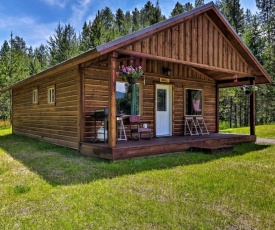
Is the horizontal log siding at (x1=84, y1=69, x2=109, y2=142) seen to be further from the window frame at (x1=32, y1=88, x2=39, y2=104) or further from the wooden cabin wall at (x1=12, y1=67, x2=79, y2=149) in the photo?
the window frame at (x1=32, y1=88, x2=39, y2=104)

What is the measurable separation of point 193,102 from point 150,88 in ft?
7.63

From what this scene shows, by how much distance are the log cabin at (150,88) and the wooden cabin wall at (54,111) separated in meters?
0.03

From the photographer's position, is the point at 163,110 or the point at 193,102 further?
the point at 193,102

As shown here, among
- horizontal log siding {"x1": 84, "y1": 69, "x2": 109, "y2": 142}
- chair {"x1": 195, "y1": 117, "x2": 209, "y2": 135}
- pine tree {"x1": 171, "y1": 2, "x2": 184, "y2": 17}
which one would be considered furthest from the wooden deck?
pine tree {"x1": 171, "y1": 2, "x2": 184, "y2": 17}

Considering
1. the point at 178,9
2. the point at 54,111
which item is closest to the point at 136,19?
the point at 178,9

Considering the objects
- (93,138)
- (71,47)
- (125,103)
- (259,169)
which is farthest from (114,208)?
(71,47)

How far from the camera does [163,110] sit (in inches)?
355

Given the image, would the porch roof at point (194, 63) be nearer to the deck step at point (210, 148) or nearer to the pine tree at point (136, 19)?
the deck step at point (210, 148)

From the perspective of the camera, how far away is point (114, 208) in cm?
298

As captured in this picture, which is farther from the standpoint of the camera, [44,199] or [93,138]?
[93,138]

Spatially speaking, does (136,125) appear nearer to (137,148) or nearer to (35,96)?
(137,148)

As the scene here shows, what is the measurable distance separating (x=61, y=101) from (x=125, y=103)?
2063mm

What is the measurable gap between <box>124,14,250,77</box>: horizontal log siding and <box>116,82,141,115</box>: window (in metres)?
2.07

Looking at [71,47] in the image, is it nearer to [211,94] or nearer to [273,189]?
[211,94]
